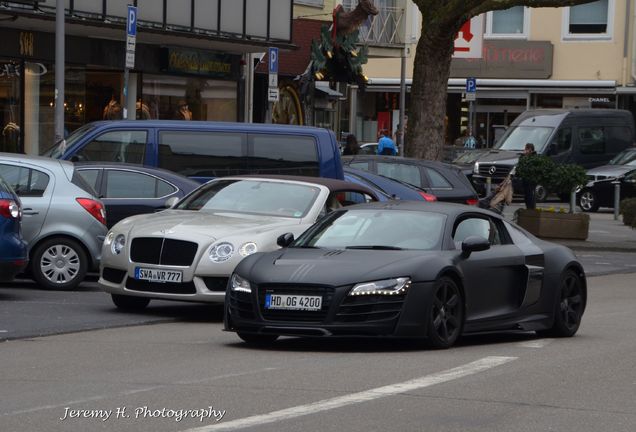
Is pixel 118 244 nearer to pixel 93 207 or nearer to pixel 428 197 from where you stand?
pixel 93 207

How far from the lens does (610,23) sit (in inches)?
2312

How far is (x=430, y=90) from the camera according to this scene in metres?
30.8

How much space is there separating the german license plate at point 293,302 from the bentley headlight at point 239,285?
0.22 meters

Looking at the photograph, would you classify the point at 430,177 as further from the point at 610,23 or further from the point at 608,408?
the point at 610,23

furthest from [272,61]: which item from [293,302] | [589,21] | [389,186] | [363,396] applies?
[589,21]

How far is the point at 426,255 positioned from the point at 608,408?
10.2 ft

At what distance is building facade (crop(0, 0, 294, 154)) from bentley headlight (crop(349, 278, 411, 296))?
16978 millimetres

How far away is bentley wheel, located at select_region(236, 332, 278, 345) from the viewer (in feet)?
40.6

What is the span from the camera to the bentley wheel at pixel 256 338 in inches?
487

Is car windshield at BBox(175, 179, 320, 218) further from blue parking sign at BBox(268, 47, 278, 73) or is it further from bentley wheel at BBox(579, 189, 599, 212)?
bentley wheel at BBox(579, 189, 599, 212)

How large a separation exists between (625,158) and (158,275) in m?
29.5

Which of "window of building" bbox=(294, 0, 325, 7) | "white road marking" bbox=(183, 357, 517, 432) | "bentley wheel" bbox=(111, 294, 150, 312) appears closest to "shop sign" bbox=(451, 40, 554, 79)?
"window of building" bbox=(294, 0, 325, 7)

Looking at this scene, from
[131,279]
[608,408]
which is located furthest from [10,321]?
[608,408]

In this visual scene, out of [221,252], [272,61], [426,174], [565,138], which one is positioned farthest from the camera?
[565,138]
